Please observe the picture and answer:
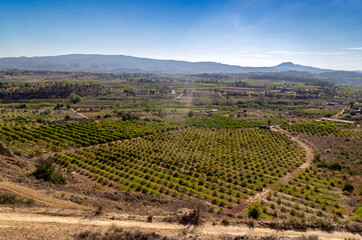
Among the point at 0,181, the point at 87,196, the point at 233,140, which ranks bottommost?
the point at 233,140

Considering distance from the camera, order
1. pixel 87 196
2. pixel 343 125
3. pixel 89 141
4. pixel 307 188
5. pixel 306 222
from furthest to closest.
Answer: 1. pixel 343 125
2. pixel 89 141
3. pixel 307 188
4. pixel 87 196
5. pixel 306 222

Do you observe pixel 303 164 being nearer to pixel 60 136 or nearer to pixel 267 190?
pixel 267 190

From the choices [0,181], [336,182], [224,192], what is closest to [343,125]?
[336,182]

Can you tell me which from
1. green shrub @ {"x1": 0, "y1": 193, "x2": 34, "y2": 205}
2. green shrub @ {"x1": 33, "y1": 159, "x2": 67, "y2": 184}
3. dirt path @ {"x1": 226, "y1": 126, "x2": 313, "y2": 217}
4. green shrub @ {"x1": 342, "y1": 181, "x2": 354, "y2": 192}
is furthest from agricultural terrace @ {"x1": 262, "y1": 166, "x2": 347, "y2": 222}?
green shrub @ {"x1": 33, "y1": 159, "x2": 67, "y2": 184}

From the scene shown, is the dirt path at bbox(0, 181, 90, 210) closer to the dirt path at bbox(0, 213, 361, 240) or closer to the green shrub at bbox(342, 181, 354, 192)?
the dirt path at bbox(0, 213, 361, 240)

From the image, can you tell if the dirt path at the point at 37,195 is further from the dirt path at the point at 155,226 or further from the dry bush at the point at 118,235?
the dry bush at the point at 118,235

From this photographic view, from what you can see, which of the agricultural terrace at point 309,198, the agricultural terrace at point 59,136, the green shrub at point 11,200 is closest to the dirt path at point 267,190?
the agricultural terrace at point 309,198

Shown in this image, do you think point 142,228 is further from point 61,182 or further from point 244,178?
point 244,178

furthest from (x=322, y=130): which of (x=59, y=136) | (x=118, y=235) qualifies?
(x=59, y=136)
